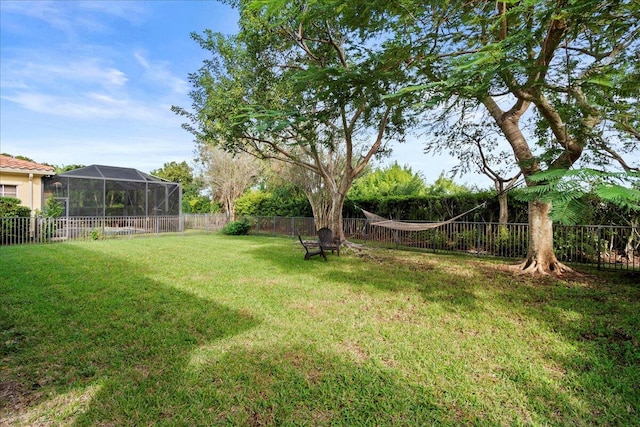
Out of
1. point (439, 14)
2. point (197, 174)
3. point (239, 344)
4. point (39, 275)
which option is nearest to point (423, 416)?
point (239, 344)

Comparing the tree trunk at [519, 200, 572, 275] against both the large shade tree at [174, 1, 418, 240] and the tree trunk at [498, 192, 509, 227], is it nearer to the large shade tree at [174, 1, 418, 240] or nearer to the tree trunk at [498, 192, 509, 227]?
the tree trunk at [498, 192, 509, 227]

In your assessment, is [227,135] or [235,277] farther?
[227,135]

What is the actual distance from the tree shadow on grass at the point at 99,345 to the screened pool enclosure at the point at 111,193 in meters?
10.9

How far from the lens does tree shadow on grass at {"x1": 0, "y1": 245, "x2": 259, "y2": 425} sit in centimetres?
210

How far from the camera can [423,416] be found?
2.00 m

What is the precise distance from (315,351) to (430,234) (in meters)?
8.75

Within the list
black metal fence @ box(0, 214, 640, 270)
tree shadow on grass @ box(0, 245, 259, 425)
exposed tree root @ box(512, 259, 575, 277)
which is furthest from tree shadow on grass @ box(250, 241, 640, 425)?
tree shadow on grass @ box(0, 245, 259, 425)

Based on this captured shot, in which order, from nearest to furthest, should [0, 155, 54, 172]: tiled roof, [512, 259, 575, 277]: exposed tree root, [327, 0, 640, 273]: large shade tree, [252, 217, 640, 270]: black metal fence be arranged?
[327, 0, 640, 273]: large shade tree < [512, 259, 575, 277]: exposed tree root < [252, 217, 640, 270]: black metal fence < [0, 155, 54, 172]: tiled roof

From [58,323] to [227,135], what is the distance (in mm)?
6502

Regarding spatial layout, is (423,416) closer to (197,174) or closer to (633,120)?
(633,120)

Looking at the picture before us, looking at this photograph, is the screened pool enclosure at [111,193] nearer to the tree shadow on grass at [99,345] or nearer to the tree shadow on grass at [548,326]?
the tree shadow on grass at [99,345]

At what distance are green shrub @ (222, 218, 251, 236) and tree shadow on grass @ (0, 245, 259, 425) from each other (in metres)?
9.85

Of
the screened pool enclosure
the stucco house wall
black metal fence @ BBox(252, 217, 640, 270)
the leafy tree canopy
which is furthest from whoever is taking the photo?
the screened pool enclosure

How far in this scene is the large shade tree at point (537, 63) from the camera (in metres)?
3.21
